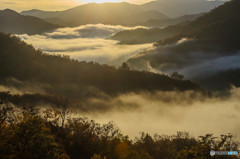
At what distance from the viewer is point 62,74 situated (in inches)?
4587

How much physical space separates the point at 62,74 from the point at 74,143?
2788 inches

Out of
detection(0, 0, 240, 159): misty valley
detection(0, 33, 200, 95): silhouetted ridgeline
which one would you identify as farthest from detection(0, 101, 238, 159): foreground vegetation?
detection(0, 33, 200, 95): silhouetted ridgeline

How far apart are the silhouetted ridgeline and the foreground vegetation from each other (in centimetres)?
4888

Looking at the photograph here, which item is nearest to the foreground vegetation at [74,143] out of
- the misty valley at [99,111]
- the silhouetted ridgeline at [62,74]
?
the misty valley at [99,111]

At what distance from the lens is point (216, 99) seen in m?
175

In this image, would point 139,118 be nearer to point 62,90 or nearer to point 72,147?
point 62,90

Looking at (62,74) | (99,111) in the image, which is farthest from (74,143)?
(62,74)

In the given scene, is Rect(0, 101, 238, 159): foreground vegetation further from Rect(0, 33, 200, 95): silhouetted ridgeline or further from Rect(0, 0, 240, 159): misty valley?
Rect(0, 33, 200, 95): silhouetted ridgeline

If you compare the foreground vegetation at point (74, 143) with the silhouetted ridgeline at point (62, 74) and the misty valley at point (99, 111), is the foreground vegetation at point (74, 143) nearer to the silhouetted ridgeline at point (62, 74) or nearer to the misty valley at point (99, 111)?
the misty valley at point (99, 111)

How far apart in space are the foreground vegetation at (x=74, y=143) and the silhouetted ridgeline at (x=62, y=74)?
4888 centimetres

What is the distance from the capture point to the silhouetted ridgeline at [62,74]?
345ft

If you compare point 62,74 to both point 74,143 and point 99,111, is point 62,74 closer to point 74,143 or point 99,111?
point 99,111

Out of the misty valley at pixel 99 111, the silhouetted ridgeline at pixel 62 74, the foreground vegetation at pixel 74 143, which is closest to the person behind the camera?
the foreground vegetation at pixel 74 143

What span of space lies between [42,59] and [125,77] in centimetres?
3506
